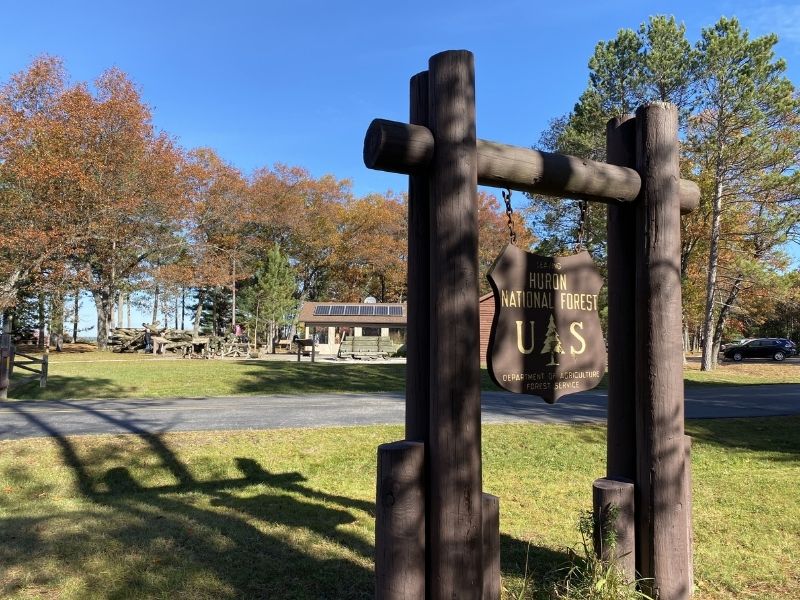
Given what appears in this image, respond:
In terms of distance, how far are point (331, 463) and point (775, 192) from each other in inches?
943

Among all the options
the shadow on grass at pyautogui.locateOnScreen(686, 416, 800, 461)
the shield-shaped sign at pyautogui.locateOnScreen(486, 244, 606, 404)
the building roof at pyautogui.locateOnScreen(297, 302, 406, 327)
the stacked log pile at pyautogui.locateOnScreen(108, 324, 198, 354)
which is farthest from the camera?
the building roof at pyautogui.locateOnScreen(297, 302, 406, 327)

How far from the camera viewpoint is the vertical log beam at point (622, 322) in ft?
11.0

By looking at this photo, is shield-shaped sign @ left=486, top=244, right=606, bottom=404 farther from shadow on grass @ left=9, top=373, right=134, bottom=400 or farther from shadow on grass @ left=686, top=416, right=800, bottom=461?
shadow on grass @ left=9, top=373, right=134, bottom=400

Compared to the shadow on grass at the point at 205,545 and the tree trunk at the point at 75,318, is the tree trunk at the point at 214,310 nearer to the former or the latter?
the tree trunk at the point at 75,318

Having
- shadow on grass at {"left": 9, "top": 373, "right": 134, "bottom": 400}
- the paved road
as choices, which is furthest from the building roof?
the paved road

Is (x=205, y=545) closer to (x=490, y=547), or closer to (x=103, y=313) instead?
(x=490, y=547)

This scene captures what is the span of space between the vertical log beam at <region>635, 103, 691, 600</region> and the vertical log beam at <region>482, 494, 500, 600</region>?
946mm

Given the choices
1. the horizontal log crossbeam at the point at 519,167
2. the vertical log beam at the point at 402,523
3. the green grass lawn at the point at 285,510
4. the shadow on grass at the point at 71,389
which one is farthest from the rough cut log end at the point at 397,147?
the shadow on grass at the point at 71,389

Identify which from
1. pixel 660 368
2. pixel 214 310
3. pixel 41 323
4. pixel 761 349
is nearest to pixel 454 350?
pixel 660 368

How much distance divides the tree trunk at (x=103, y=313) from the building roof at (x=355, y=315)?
37.4 ft

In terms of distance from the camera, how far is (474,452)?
8.48ft

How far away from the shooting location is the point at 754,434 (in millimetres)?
9078

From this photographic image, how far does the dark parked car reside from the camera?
37188mm

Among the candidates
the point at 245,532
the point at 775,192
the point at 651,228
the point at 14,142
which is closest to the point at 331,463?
the point at 245,532
